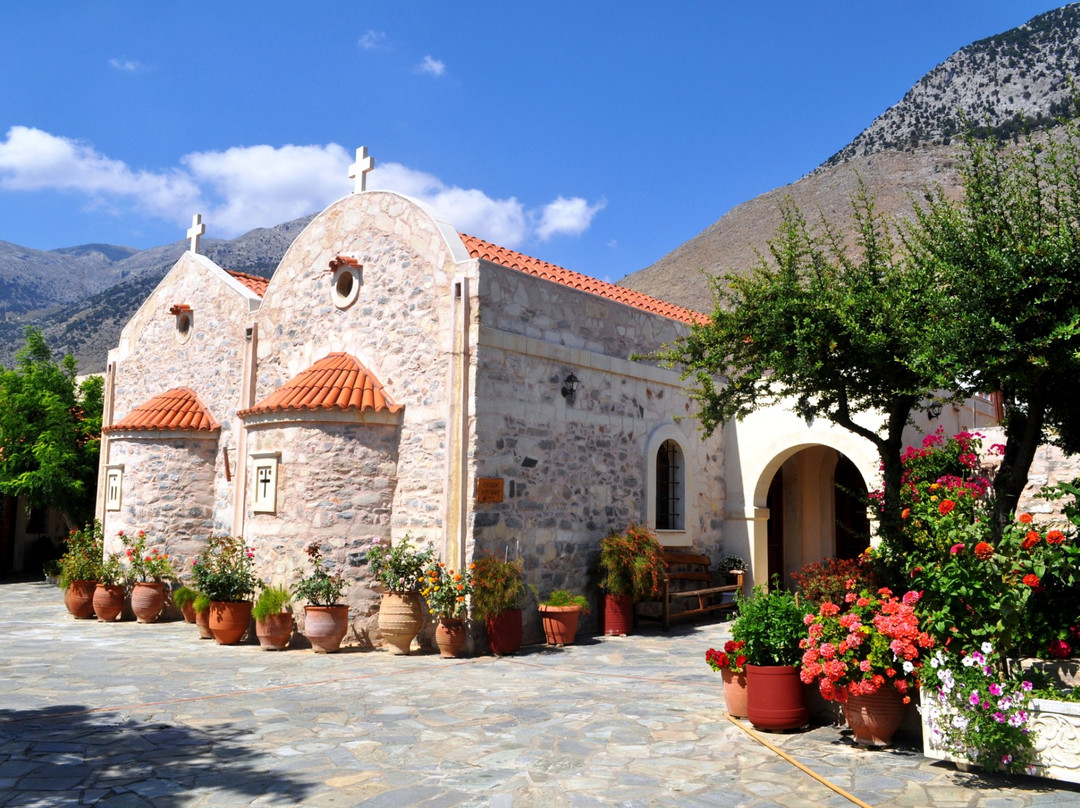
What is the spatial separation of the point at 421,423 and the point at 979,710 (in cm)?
743

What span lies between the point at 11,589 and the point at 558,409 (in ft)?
48.3

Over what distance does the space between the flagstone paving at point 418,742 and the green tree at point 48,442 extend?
10.2 metres

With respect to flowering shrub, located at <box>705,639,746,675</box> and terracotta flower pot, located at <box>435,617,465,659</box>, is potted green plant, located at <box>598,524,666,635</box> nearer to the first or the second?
terracotta flower pot, located at <box>435,617,465,659</box>

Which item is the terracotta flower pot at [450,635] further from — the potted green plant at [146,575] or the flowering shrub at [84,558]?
the flowering shrub at [84,558]

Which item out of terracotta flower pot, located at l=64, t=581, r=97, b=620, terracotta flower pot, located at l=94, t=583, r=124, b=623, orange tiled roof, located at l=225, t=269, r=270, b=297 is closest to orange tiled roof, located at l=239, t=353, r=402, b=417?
orange tiled roof, located at l=225, t=269, r=270, b=297

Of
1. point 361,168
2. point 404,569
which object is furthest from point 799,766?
point 361,168

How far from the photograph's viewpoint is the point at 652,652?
1055 cm

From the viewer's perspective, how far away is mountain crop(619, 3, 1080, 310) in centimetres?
5500

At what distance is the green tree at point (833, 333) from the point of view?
6871 millimetres

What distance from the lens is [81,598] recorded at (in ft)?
46.0

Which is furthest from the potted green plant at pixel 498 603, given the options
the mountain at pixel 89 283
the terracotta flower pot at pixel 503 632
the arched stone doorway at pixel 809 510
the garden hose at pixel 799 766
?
the mountain at pixel 89 283

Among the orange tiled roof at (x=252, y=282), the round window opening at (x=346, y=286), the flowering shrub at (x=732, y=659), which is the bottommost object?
the flowering shrub at (x=732, y=659)

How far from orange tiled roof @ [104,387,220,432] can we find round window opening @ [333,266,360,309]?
357 cm

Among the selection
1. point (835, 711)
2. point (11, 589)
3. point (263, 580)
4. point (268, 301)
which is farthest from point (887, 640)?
point (11, 589)
